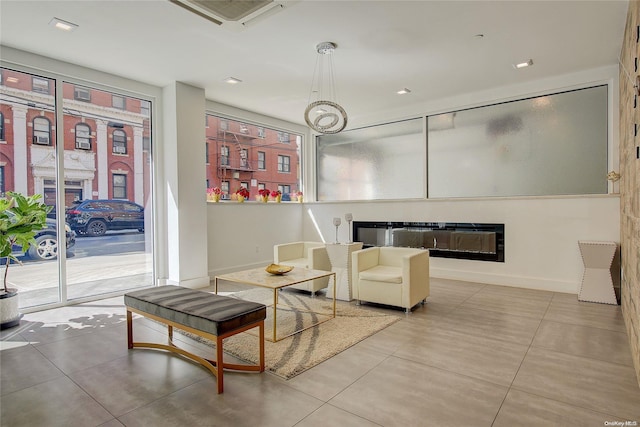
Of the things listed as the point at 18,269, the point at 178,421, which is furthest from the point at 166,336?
the point at 18,269

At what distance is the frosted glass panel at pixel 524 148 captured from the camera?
16.1 feet

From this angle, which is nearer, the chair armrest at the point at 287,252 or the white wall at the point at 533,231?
the white wall at the point at 533,231

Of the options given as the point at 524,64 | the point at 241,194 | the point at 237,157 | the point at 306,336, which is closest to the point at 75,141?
the point at 237,157

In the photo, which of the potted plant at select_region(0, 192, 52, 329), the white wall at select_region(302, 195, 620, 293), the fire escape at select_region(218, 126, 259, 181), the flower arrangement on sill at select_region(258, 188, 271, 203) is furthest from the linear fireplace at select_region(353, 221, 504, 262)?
the potted plant at select_region(0, 192, 52, 329)

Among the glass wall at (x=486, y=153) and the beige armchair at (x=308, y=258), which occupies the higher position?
the glass wall at (x=486, y=153)

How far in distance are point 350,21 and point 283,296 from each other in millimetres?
3421

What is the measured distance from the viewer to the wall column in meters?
5.19

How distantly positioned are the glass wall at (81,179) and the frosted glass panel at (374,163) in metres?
3.62

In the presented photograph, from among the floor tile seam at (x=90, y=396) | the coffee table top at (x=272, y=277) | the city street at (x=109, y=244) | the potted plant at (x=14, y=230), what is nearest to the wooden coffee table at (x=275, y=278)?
the coffee table top at (x=272, y=277)

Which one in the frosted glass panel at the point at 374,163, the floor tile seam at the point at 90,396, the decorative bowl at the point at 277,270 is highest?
the frosted glass panel at the point at 374,163

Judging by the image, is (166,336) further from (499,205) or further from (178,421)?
(499,205)

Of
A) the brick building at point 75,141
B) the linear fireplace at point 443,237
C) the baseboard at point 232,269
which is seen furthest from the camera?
the baseboard at point 232,269

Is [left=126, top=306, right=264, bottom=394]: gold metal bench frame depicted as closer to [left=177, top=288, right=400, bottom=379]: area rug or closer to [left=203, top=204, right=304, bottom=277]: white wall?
[left=177, top=288, right=400, bottom=379]: area rug

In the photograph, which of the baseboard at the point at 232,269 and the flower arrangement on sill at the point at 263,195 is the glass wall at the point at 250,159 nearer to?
the flower arrangement on sill at the point at 263,195
